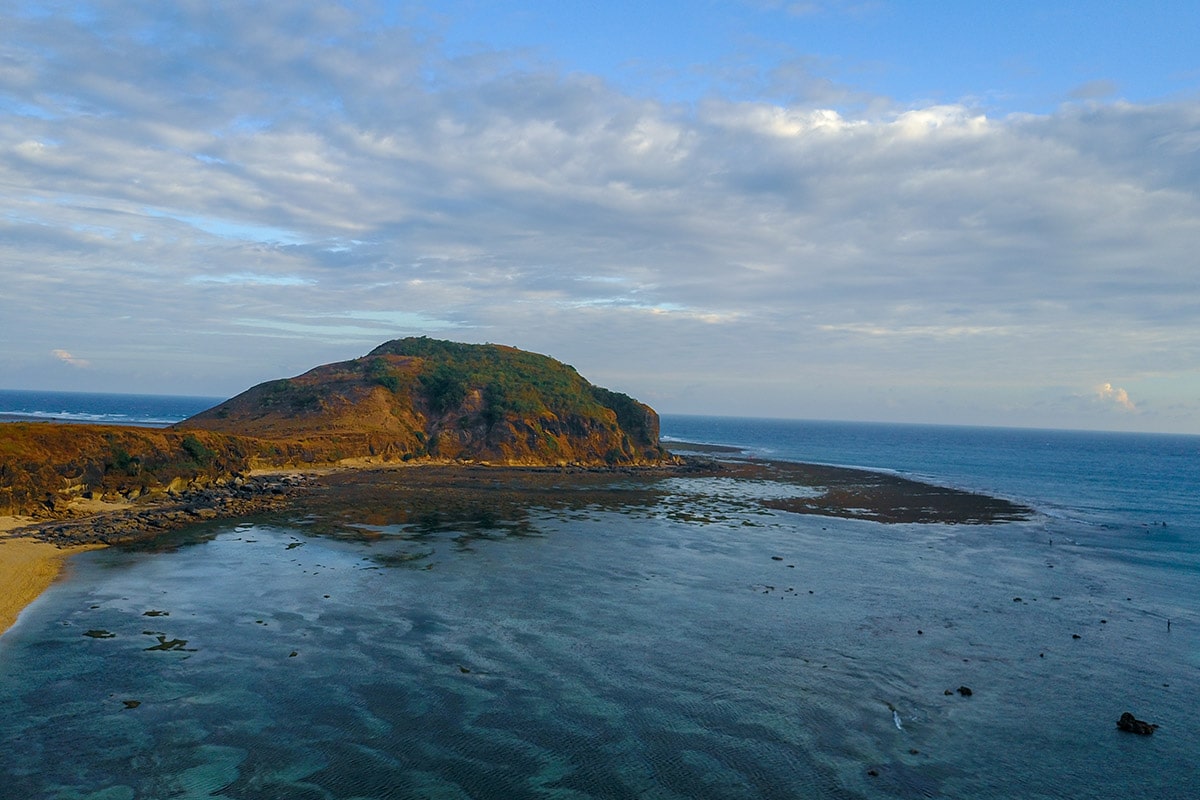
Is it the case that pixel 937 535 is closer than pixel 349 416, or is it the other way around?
pixel 937 535

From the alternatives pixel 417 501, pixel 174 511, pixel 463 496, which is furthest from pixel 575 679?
pixel 463 496

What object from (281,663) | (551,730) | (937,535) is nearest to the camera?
(551,730)

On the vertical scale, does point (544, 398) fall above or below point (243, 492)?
above

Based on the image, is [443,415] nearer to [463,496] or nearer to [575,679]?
[463,496]

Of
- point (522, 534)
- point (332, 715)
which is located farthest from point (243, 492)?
point (332, 715)

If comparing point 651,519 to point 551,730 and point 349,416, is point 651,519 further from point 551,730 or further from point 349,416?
point 349,416

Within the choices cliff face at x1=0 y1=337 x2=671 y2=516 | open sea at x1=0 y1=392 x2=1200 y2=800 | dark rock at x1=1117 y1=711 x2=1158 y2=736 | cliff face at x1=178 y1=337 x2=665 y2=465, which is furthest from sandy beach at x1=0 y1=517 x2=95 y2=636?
cliff face at x1=178 y1=337 x2=665 y2=465
